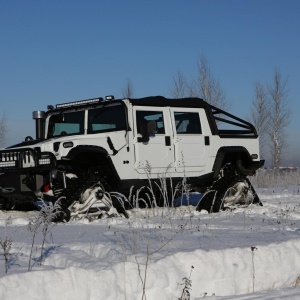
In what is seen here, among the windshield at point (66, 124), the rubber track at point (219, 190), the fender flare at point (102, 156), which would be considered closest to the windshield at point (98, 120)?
the windshield at point (66, 124)

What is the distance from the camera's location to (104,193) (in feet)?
25.6

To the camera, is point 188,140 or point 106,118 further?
point 188,140

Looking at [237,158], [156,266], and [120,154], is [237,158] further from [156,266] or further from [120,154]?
[156,266]

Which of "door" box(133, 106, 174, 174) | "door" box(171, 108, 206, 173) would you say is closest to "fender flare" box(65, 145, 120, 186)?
"door" box(133, 106, 174, 174)

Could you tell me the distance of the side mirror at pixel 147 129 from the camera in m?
8.20

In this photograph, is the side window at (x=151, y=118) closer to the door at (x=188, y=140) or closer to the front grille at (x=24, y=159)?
the door at (x=188, y=140)

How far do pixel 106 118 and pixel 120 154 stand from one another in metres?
0.71

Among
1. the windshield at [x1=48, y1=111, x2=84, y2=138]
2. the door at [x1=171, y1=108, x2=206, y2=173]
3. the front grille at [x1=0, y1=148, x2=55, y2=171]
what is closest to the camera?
the front grille at [x1=0, y1=148, x2=55, y2=171]

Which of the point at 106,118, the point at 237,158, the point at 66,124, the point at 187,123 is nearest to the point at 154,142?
the point at 106,118

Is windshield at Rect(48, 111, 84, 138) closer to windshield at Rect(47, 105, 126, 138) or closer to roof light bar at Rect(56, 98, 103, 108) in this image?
windshield at Rect(47, 105, 126, 138)

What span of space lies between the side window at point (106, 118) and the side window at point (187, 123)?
43.1 inches

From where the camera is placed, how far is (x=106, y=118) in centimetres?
858

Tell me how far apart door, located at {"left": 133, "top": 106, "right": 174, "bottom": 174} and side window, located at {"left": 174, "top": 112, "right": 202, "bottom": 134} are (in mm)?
251

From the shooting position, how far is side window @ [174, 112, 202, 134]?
30.0ft
